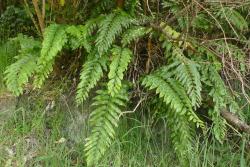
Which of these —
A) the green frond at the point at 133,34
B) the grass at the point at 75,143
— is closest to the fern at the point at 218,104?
the grass at the point at 75,143

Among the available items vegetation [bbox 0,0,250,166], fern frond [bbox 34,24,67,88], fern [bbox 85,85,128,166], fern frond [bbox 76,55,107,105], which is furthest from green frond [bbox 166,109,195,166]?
fern frond [bbox 34,24,67,88]

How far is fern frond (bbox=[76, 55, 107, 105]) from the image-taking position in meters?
3.81

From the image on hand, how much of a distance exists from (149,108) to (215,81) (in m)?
0.62

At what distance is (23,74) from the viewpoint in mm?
3869

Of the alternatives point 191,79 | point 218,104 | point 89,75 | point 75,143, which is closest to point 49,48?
point 89,75

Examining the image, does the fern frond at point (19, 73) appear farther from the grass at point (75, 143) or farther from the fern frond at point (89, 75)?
the fern frond at point (89, 75)

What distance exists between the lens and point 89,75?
387 cm

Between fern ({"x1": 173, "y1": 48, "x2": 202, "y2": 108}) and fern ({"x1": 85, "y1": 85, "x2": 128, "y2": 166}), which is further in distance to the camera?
fern ({"x1": 173, "y1": 48, "x2": 202, "y2": 108})

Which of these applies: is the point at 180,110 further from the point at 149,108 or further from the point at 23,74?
the point at 23,74

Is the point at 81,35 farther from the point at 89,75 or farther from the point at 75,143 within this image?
the point at 75,143

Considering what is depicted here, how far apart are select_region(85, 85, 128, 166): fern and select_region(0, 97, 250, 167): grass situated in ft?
0.43

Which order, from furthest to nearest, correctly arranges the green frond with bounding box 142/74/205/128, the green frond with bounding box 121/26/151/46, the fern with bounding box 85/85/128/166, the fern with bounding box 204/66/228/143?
1. the green frond with bounding box 121/26/151/46
2. the fern with bounding box 204/66/228/143
3. the green frond with bounding box 142/74/205/128
4. the fern with bounding box 85/85/128/166

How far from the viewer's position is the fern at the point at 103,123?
357 cm

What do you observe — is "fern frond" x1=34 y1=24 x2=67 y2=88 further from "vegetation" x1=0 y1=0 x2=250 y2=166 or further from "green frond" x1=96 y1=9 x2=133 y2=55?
"green frond" x1=96 y1=9 x2=133 y2=55
